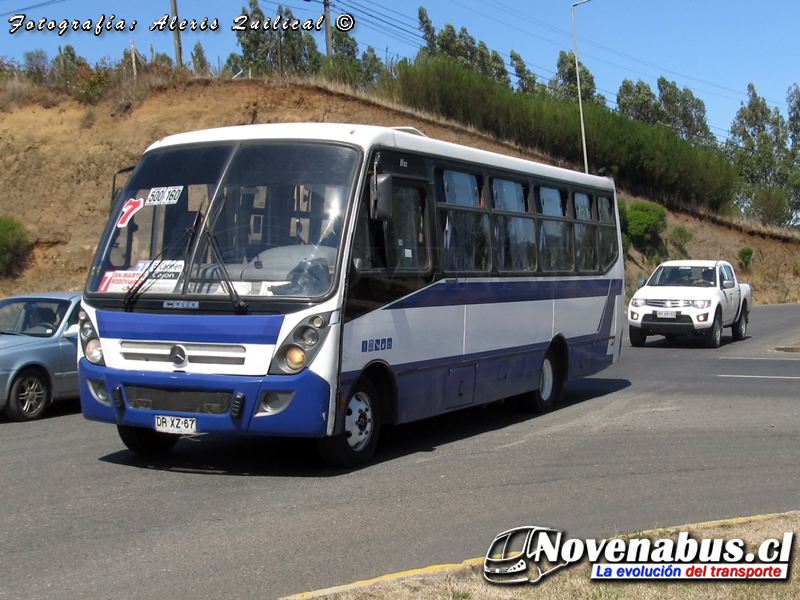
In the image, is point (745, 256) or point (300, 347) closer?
point (300, 347)

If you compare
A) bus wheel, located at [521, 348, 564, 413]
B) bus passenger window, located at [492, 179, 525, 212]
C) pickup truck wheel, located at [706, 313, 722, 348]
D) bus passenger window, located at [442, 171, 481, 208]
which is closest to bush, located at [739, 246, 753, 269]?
pickup truck wheel, located at [706, 313, 722, 348]

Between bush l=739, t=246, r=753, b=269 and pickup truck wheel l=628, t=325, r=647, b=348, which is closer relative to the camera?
pickup truck wheel l=628, t=325, r=647, b=348

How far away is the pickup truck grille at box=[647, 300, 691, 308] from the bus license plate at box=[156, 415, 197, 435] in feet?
51.4

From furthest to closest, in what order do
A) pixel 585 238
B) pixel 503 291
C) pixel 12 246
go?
pixel 12 246 < pixel 585 238 < pixel 503 291

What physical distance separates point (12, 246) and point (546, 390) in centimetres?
2652

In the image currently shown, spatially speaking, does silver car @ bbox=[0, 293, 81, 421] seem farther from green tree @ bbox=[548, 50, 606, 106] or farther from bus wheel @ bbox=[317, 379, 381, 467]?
green tree @ bbox=[548, 50, 606, 106]

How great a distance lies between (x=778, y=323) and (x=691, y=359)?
12200 millimetres

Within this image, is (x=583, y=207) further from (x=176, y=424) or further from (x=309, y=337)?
(x=176, y=424)

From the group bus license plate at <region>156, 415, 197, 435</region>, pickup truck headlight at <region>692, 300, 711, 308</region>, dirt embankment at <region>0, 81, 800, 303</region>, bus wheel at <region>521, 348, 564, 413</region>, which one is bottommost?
bus wheel at <region>521, 348, 564, 413</region>

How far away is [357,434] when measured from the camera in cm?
862

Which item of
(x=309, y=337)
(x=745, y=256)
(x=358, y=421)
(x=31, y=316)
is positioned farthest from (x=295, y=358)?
(x=745, y=256)

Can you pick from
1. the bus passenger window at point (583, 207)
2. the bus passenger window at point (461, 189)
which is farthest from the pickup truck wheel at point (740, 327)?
the bus passenger window at point (461, 189)

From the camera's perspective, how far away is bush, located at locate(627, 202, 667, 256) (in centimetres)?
5175

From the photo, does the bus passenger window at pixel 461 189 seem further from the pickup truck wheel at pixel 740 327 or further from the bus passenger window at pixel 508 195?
the pickup truck wheel at pixel 740 327
